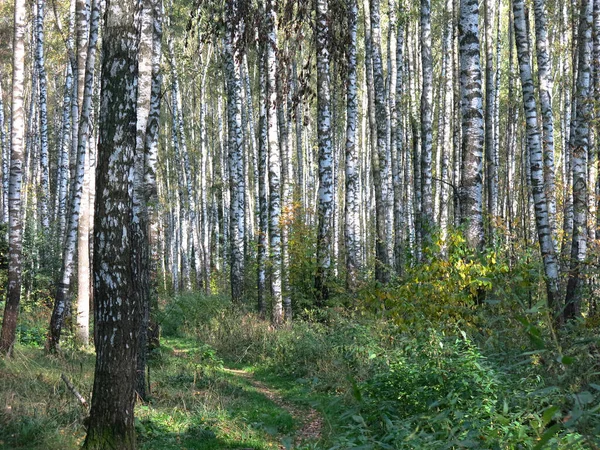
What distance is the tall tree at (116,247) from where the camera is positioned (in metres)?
5.16

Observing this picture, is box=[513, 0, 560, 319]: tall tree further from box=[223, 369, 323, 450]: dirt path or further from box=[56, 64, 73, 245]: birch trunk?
box=[56, 64, 73, 245]: birch trunk

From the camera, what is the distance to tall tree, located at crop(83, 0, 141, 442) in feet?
16.9

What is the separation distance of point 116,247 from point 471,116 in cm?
651

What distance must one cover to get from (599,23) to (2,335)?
12852mm

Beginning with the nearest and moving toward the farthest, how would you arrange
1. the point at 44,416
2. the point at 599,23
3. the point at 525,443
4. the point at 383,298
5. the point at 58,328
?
the point at 525,443
the point at 44,416
the point at 383,298
the point at 58,328
the point at 599,23

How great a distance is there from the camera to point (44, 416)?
6301mm

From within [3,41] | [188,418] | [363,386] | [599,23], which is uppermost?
[3,41]

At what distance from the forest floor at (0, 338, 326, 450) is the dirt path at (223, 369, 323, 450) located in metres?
0.01

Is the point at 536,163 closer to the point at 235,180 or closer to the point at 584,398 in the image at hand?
the point at 584,398

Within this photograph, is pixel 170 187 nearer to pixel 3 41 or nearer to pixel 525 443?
pixel 3 41

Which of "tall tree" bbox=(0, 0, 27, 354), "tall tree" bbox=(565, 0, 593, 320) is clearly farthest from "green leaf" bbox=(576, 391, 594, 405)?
"tall tree" bbox=(0, 0, 27, 354)

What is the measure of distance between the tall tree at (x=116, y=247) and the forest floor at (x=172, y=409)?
1022mm

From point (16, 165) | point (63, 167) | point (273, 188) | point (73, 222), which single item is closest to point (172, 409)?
point (73, 222)

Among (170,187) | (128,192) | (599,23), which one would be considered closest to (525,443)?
(128,192)
